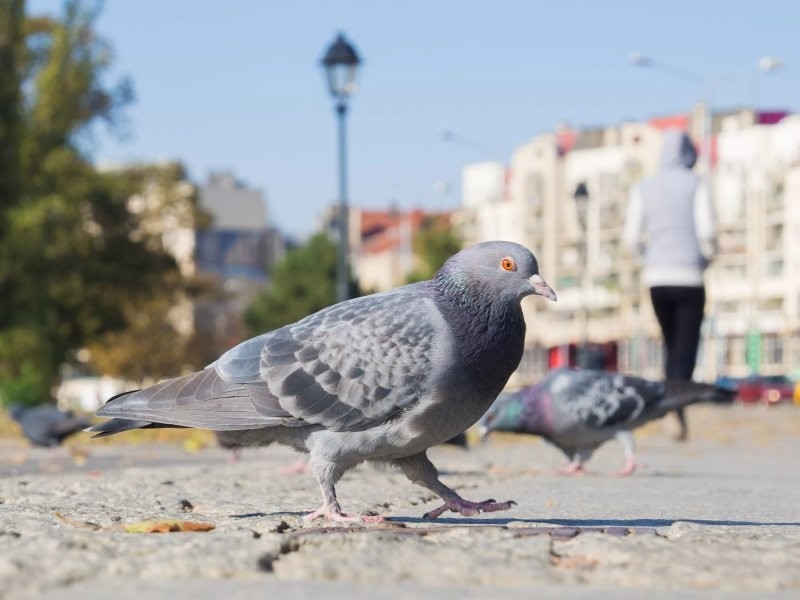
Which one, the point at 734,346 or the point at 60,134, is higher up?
the point at 60,134

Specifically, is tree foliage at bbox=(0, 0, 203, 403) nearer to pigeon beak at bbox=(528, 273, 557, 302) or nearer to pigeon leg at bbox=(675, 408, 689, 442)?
pigeon leg at bbox=(675, 408, 689, 442)

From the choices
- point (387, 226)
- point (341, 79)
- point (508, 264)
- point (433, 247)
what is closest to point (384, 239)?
point (387, 226)

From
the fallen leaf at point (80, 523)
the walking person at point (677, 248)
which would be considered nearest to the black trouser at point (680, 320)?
the walking person at point (677, 248)

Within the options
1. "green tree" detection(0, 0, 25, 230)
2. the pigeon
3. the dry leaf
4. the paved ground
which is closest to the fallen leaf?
the paved ground

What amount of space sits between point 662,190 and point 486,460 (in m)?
2.93

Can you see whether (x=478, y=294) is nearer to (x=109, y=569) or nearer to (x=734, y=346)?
(x=109, y=569)

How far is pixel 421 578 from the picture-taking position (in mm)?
3943

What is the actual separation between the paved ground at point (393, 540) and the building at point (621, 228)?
262ft

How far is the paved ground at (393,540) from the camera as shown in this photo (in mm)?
3846

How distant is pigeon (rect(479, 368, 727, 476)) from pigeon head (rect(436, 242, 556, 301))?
13.4 feet

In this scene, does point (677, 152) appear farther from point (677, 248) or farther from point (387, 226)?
point (387, 226)

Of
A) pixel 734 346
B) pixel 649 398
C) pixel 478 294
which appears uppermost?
pixel 478 294

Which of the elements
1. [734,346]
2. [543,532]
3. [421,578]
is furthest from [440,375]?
[734,346]

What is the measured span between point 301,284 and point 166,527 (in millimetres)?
78642
